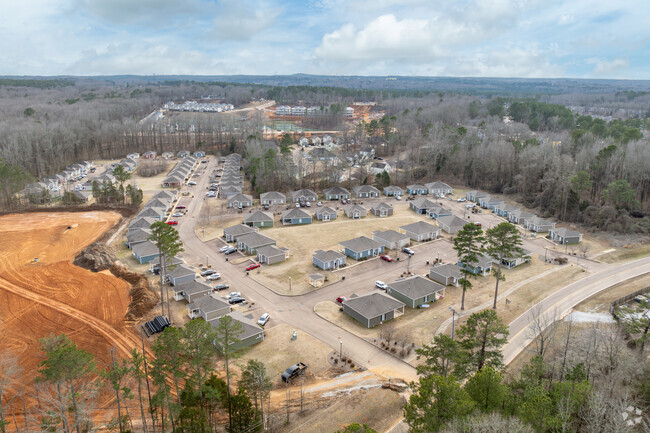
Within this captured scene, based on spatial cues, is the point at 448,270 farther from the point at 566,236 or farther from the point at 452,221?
the point at 566,236

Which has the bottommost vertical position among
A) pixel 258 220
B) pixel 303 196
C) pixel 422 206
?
pixel 258 220

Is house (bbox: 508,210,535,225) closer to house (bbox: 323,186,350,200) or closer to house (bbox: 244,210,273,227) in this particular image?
house (bbox: 323,186,350,200)

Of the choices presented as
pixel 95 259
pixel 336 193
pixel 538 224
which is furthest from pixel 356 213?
pixel 95 259

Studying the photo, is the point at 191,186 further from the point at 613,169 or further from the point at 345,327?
the point at 613,169

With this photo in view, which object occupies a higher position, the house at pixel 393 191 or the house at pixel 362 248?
the house at pixel 393 191

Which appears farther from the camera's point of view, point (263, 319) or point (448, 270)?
point (448, 270)

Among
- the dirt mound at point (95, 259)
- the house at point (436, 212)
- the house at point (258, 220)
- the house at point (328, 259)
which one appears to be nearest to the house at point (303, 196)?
the house at point (258, 220)

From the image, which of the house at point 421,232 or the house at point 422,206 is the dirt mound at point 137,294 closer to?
the house at point 421,232
